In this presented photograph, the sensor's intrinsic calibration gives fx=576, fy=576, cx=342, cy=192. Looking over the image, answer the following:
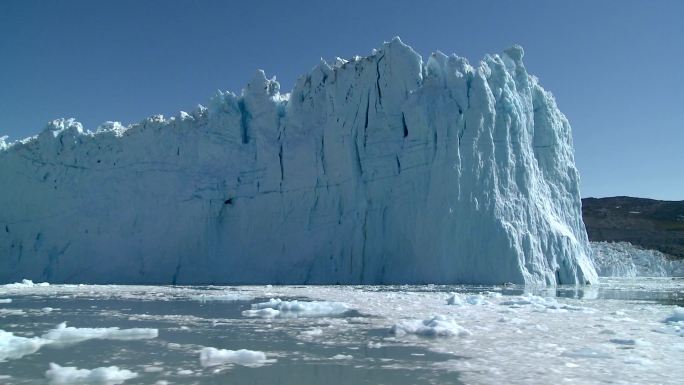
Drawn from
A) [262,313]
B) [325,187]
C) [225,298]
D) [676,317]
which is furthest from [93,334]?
[325,187]

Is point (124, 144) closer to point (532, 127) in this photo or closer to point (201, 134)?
point (201, 134)

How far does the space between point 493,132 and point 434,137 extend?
86.5 inches

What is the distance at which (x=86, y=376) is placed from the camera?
4.82 metres

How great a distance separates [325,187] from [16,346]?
697 inches

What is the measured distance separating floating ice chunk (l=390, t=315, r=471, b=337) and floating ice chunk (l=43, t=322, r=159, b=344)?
3199 millimetres

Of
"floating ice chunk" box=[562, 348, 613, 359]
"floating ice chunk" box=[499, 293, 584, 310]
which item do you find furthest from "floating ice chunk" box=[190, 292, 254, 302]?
"floating ice chunk" box=[562, 348, 613, 359]

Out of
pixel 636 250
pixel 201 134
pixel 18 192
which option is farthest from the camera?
pixel 636 250

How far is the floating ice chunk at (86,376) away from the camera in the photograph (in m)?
4.70

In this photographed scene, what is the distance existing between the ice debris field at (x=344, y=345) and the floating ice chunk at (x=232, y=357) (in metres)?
0.01

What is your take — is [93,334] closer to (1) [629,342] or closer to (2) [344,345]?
(2) [344,345]

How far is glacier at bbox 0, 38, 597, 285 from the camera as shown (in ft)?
68.1

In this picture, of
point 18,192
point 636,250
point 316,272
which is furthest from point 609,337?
point 636,250

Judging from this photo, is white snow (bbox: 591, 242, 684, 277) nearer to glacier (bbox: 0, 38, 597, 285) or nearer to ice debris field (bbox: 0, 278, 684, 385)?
glacier (bbox: 0, 38, 597, 285)

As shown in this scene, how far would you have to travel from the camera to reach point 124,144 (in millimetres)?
27438
